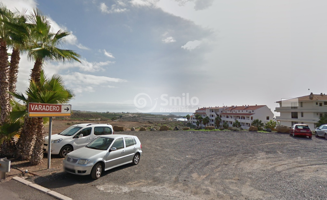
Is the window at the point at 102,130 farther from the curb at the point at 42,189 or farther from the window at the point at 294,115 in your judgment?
the window at the point at 294,115

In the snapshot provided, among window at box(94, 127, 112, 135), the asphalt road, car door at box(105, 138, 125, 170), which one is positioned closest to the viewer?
the asphalt road

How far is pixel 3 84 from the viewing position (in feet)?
28.8

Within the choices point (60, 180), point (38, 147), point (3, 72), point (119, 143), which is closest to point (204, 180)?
point (119, 143)

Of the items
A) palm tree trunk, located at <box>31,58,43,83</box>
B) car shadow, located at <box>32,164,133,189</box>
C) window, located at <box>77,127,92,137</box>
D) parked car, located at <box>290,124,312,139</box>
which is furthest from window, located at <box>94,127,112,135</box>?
parked car, located at <box>290,124,312,139</box>

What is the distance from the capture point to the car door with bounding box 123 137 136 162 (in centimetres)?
821

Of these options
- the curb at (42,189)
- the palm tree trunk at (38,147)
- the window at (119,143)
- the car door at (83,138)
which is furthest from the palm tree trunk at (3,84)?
the window at (119,143)

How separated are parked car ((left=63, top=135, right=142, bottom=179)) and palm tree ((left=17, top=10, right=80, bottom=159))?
272cm

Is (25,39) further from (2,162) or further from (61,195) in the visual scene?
(61,195)

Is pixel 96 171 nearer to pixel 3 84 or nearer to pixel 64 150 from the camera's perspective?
pixel 64 150

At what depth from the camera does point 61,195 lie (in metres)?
5.33

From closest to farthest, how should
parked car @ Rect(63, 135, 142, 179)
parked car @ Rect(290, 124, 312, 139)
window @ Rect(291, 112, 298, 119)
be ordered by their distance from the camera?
parked car @ Rect(63, 135, 142, 179) → parked car @ Rect(290, 124, 312, 139) → window @ Rect(291, 112, 298, 119)

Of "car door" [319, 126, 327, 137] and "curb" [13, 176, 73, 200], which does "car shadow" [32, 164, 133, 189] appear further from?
"car door" [319, 126, 327, 137]

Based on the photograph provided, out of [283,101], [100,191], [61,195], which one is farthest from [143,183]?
[283,101]

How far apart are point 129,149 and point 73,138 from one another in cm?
366
